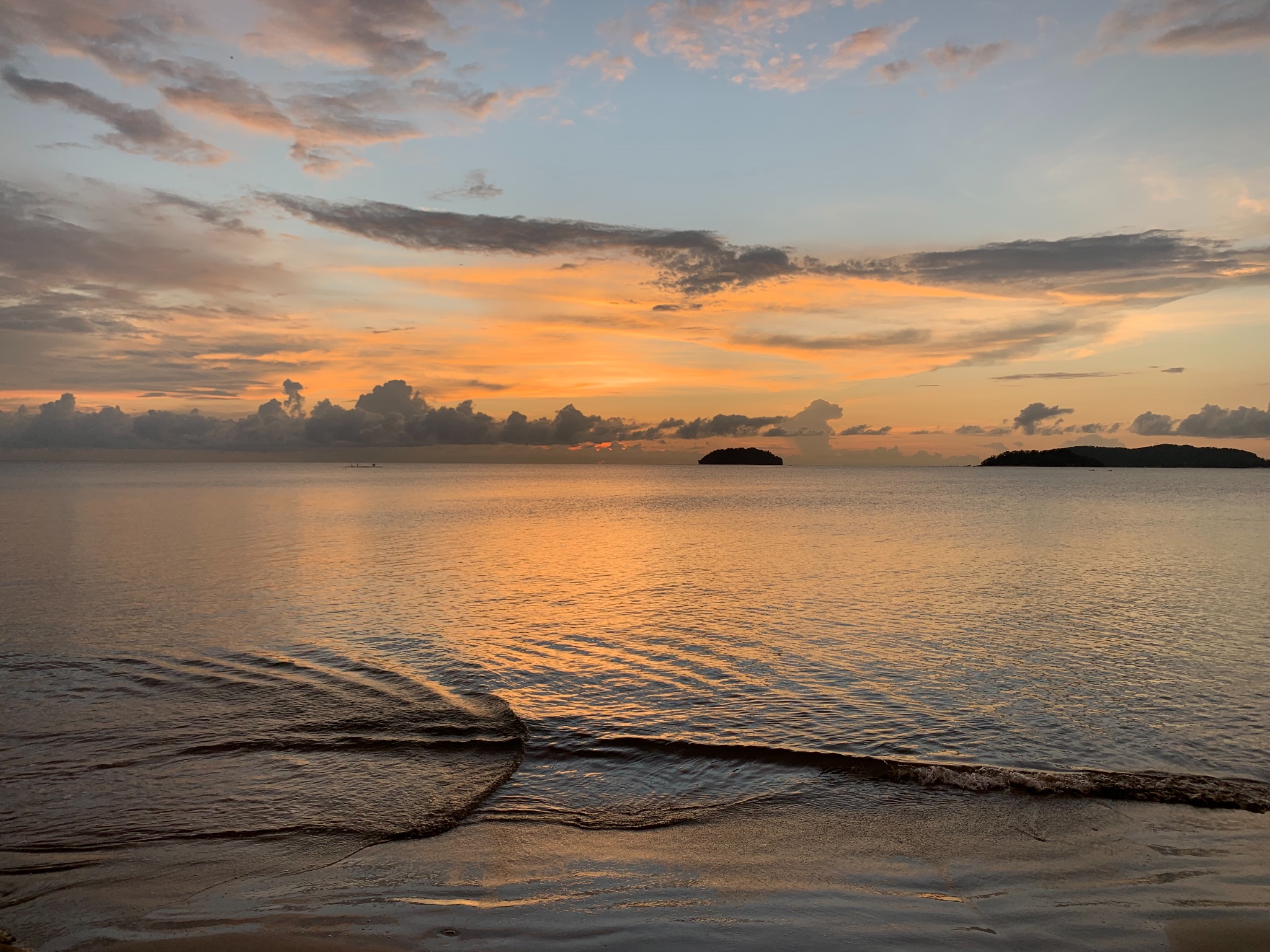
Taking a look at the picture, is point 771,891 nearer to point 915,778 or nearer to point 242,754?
point 915,778

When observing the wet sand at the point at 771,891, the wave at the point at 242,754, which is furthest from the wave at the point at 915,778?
the wave at the point at 242,754

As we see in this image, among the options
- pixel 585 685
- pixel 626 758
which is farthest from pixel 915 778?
pixel 585 685

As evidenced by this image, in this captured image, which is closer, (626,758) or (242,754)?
(242,754)

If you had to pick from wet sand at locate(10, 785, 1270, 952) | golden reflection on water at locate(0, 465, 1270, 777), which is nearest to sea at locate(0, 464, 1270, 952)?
wet sand at locate(10, 785, 1270, 952)

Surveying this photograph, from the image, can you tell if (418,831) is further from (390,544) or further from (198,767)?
(390,544)

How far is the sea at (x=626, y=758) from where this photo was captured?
8.80 metres

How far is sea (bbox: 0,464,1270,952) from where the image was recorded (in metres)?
8.80

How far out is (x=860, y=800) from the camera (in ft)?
40.7

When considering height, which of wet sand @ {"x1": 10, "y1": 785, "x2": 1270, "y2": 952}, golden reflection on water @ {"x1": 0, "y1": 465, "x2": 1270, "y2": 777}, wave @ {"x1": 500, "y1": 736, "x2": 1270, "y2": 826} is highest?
wet sand @ {"x1": 10, "y1": 785, "x2": 1270, "y2": 952}

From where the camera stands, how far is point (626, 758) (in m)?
14.5

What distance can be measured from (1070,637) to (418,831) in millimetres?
23288

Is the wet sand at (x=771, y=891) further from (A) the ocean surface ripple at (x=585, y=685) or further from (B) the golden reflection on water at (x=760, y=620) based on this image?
(B) the golden reflection on water at (x=760, y=620)

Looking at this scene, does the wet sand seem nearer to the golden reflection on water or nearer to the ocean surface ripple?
the ocean surface ripple

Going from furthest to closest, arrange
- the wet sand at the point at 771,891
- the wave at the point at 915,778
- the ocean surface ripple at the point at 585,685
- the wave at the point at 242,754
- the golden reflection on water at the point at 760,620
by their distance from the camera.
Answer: the golden reflection on water at the point at 760,620
the ocean surface ripple at the point at 585,685
the wave at the point at 915,778
the wave at the point at 242,754
the wet sand at the point at 771,891
